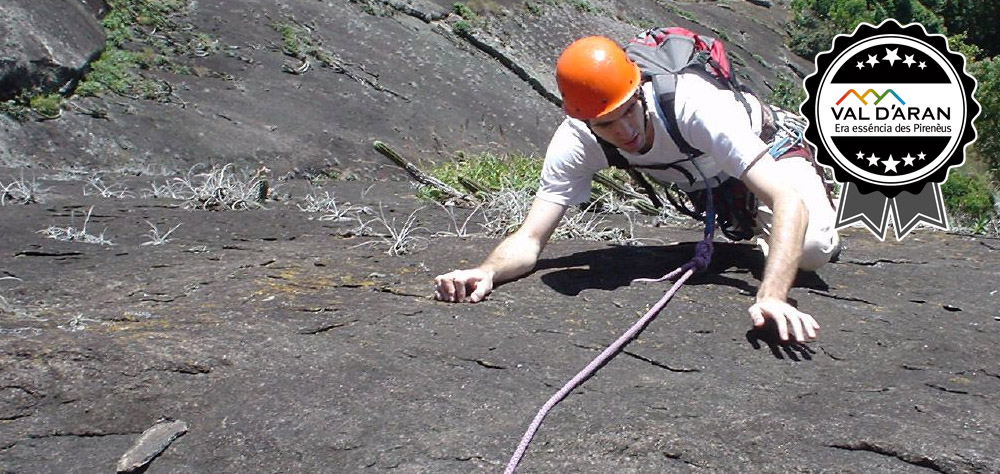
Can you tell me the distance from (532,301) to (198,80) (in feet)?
23.2

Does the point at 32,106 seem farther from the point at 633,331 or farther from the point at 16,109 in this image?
the point at 633,331

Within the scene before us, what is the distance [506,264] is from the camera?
3.59 meters

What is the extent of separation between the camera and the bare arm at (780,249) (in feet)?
9.52

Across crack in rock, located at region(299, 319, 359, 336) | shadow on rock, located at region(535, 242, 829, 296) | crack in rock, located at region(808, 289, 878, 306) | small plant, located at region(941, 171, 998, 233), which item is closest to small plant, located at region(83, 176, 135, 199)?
shadow on rock, located at region(535, 242, 829, 296)

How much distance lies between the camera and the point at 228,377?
2795mm

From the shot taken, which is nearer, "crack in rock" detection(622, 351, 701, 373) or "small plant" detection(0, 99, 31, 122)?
"crack in rock" detection(622, 351, 701, 373)

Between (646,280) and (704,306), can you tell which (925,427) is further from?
(646,280)

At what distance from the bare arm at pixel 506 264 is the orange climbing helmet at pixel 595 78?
20.4 inches

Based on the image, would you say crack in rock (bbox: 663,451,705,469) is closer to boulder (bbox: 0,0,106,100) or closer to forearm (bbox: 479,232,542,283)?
forearm (bbox: 479,232,542,283)

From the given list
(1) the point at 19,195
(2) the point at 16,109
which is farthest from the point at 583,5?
(1) the point at 19,195

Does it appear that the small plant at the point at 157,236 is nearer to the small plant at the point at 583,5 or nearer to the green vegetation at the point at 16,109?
the green vegetation at the point at 16,109

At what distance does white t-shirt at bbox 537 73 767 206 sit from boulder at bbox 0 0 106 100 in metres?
6.03

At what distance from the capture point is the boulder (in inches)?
321

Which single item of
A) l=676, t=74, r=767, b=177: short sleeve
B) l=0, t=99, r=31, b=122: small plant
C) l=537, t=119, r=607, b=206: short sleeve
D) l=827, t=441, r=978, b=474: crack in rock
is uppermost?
l=676, t=74, r=767, b=177: short sleeve
